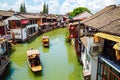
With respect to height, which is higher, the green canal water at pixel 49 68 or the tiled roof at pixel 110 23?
the tiled roof at pixel 110 23

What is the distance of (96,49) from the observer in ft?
35.9

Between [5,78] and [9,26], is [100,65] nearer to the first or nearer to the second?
[5,78]

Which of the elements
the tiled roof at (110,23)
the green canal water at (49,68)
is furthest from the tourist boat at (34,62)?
the tiled roof at (110,23)

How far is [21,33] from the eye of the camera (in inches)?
1351

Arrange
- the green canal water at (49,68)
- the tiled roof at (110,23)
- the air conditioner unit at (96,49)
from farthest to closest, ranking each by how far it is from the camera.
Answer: the green canal water at (49,68), the air conditioner unit at (96,49), the tiled roof at (110,23)

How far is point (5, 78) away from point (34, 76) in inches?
110

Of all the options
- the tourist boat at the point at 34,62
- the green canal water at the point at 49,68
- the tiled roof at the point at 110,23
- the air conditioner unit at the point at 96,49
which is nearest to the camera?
the tiled roof at the point at 110,23

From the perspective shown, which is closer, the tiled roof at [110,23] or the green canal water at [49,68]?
the tiled roof at [110,23]

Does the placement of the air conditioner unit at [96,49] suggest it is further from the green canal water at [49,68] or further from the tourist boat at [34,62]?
the tourist boat at [34,62]

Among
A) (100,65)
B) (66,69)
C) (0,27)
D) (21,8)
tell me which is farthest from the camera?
(21,8)

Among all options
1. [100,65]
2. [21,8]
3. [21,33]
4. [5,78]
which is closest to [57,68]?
[5,78]

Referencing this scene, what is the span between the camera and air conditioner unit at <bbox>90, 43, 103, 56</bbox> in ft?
35.4

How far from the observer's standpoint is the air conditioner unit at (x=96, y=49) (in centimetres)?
1078

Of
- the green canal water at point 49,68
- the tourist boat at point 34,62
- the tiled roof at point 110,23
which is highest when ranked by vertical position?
the tiled roof at point 110,23
